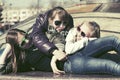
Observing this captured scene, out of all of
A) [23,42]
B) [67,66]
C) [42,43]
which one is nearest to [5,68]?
[23,42]

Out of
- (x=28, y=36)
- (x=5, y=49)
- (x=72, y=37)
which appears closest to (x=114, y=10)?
(x=72, y=37)

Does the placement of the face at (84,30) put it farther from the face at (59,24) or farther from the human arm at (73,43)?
the face at (59,24)

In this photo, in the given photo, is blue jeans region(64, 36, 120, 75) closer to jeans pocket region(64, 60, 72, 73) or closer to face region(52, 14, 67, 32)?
jeans pocket region(64, 60, 72, 73)

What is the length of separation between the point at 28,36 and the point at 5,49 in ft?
1.96

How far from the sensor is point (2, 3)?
9.01 metres

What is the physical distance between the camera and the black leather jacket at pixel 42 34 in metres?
8.05

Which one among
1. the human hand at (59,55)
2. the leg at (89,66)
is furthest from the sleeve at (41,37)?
the leg at (89,66)

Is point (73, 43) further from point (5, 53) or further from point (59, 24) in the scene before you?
point (5, 53)

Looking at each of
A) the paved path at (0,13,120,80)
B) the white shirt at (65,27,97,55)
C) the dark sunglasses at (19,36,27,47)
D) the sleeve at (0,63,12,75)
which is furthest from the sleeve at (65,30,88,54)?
the sleeve at (0,63,12,75)

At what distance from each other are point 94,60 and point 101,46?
0.30m

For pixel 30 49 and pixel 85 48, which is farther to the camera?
pixel 30 49

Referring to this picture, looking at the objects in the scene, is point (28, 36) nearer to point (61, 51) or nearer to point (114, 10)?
point (61, 51)

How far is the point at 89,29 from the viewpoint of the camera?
25.9 feet

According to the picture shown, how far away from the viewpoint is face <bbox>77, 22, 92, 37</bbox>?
784cm
